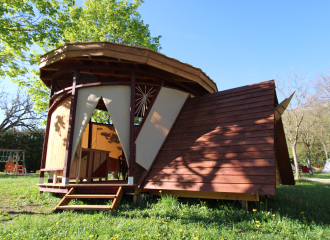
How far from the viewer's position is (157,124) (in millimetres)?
5957

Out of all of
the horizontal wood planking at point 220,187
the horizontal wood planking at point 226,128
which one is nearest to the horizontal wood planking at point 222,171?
the horizontal wood planking at point 220,187

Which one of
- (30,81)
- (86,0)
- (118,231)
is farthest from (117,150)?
(86,0)

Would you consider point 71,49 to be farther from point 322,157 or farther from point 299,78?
point 322,157

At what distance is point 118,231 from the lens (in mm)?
3141

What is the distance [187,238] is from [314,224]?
2.08 m

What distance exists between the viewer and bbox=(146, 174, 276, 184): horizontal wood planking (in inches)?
148

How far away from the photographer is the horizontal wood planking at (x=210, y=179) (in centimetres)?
375

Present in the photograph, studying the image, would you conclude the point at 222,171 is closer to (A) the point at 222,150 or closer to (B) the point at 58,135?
(A) the point at 222,150

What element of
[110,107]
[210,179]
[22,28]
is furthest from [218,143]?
[22,28]

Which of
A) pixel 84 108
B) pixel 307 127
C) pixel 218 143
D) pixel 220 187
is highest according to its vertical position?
pixel 307 127

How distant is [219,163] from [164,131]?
6.57 ft

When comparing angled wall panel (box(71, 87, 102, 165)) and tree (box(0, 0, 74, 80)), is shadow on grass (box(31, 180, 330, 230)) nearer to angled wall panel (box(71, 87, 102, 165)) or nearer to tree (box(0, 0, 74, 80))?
angled wall panel (box(71, 87, 102, 165))

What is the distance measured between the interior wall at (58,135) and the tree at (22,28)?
296 cm

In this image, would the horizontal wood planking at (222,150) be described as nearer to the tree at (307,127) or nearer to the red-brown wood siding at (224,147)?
the red-brown wood siding at (224,147)
